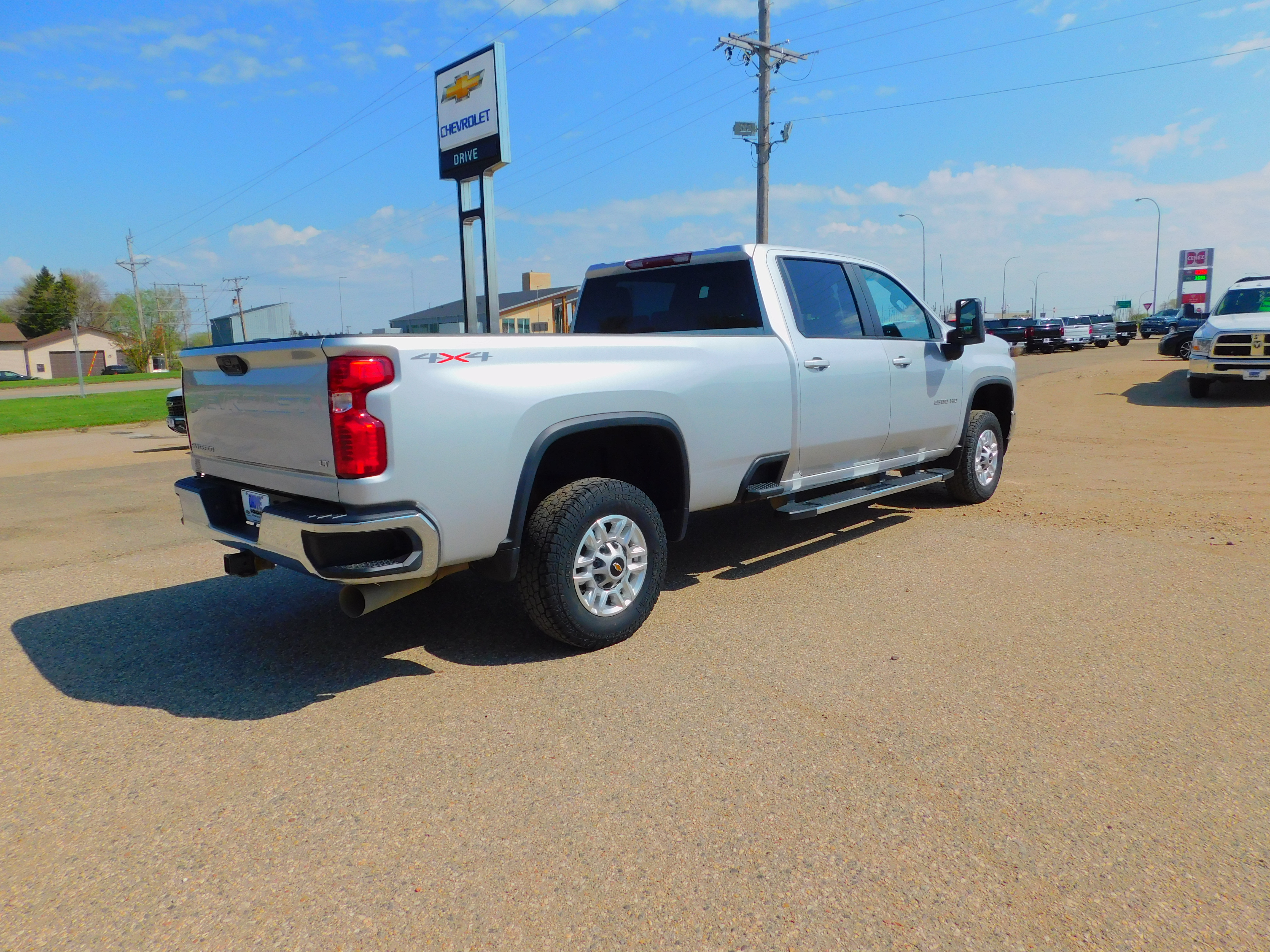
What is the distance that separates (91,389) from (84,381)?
11677 mm

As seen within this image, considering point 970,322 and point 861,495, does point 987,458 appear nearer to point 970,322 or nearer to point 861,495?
point 970,322

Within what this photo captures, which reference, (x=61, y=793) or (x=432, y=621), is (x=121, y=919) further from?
(x=432, y=621)

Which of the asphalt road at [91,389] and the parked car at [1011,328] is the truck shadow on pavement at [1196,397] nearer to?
the parked car at [1011,328]

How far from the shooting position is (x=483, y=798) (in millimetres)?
2928

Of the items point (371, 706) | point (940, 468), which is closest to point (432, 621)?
point (371, 706)

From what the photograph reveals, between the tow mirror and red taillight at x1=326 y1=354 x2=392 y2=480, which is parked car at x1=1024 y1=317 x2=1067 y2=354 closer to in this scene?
the tow mirror

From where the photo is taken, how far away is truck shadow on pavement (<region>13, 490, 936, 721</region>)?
12.9 feet

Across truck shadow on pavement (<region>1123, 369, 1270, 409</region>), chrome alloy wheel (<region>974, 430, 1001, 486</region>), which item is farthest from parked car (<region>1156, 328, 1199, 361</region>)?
chrome alloy wheel (<region>974, 430, 1001, 486</region>)

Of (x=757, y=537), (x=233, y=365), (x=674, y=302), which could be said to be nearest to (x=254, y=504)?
(x=233, y=365)

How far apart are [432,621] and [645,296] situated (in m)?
2.67

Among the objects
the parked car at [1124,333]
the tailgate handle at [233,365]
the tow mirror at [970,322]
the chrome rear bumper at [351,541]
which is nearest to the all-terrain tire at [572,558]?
the chrome rear bumper at [351,541]

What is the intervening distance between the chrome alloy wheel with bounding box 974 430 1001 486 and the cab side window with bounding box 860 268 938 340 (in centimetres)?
122

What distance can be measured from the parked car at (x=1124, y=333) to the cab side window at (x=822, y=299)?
4024 cm

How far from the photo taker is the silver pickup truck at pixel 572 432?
346 cm
